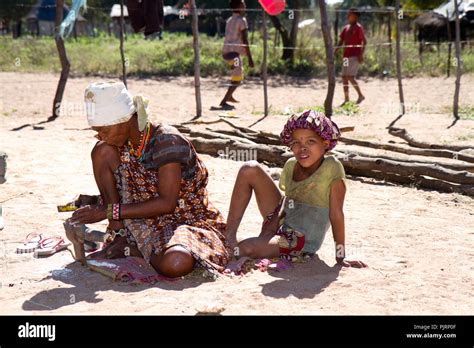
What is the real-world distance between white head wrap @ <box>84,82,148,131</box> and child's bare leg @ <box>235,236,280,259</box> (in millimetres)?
963

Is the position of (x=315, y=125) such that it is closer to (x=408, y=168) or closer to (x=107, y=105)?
(x=107, y=105)

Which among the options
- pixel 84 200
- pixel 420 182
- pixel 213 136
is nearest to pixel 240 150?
pixel 213 136

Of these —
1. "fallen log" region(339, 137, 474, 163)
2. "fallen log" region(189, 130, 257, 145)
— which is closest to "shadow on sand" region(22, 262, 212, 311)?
"fallen log" region(339, 137, 474, 163)

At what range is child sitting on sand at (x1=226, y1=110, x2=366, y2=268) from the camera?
386cm

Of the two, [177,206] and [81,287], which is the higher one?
[177,206]

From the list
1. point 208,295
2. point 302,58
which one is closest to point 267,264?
point 208,295

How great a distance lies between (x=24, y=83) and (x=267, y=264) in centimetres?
1189

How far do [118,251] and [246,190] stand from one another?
0.78 meters

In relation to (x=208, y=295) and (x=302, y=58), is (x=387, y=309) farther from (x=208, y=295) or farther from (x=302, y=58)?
(x=302, y=58)

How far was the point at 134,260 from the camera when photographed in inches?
154

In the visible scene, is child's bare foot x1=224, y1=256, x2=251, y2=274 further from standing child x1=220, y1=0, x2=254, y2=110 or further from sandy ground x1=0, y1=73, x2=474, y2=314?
standing child x1=220, y1=0, x2=254, y2=110

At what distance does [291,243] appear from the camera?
3969mm

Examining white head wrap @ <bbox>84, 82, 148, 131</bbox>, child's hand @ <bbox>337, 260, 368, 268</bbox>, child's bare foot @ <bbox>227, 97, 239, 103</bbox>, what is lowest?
child's hand @ <bbox>337, 260, 368, 268</bbox>

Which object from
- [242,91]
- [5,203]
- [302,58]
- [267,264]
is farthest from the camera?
[302,58]
